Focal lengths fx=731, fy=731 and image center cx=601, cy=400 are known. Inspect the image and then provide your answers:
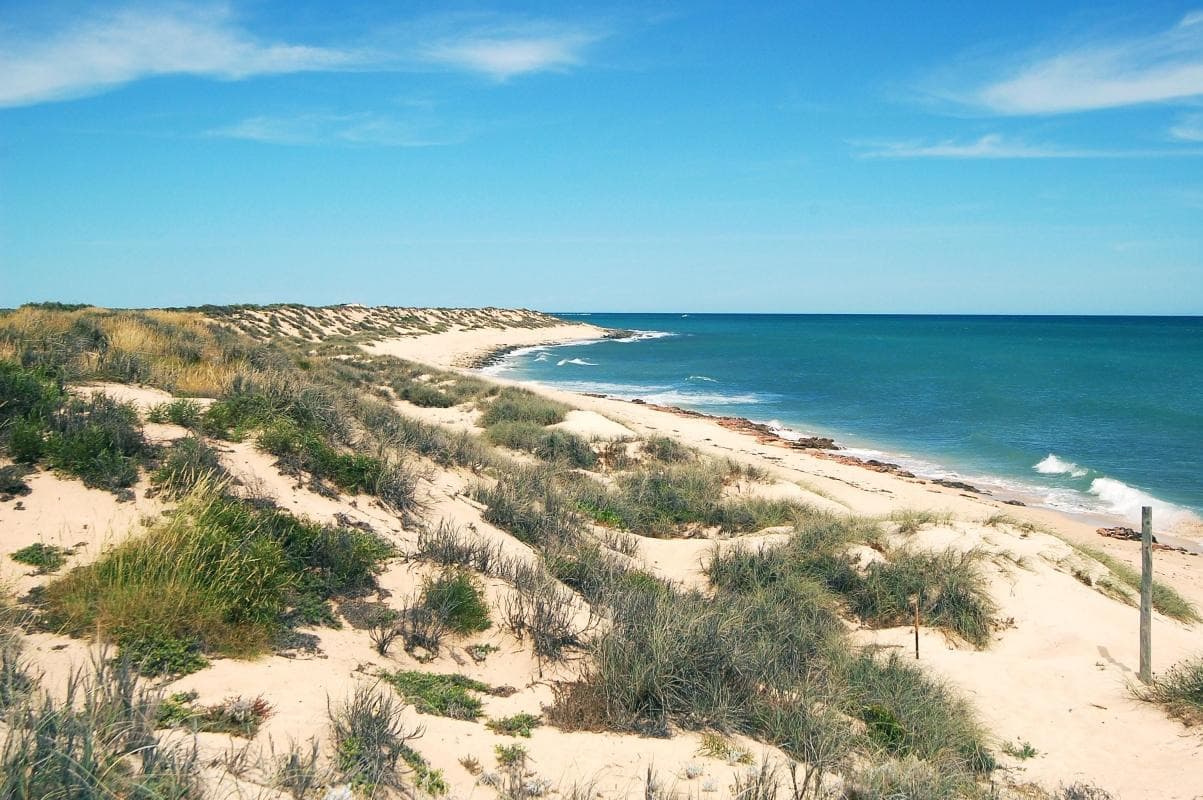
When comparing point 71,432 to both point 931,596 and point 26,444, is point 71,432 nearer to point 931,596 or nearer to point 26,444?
point 26,444

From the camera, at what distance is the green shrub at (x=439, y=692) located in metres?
5.42

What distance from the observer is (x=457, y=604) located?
6910 millimetres

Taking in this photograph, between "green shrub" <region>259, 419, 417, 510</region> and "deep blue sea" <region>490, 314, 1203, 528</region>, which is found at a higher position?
"green shrub" <region>259, 419, 417, 510</region>

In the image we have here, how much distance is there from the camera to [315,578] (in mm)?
6801

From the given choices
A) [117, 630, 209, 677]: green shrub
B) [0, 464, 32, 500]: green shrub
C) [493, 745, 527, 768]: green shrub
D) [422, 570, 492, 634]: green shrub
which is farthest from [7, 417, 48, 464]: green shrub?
[493, 745, 527, 768]: green shrub

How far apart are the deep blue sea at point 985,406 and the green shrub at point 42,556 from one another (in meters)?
20.8

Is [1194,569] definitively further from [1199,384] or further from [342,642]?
[1199,384]

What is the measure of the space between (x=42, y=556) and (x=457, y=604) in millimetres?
3434

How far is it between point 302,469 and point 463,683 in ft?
13.3

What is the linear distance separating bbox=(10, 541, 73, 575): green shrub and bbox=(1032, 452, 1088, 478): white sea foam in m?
24.4

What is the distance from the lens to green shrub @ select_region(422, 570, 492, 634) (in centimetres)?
683

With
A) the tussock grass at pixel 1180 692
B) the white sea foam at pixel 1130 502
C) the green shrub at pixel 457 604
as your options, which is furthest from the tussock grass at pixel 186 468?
the white sea foam at pixel 1130 502

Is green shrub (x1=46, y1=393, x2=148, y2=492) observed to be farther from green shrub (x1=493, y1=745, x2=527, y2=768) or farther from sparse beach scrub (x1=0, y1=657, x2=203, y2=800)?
green shrub (x1=493, y1=745, x2=527, y2=768)

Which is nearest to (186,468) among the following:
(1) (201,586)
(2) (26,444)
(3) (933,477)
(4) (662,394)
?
(2) (26,444)
